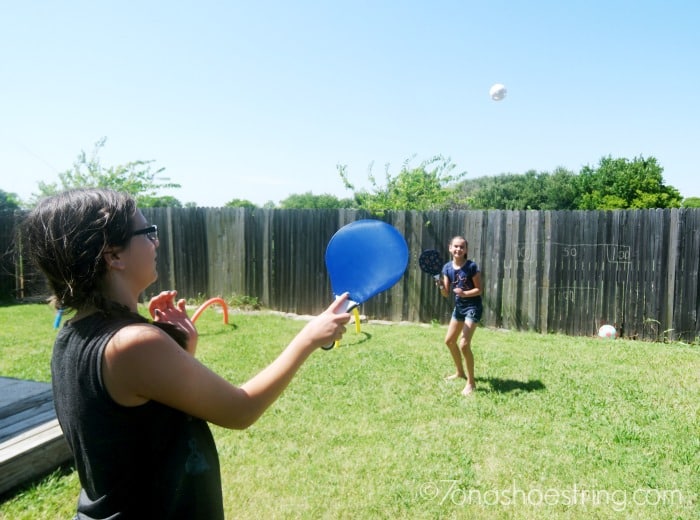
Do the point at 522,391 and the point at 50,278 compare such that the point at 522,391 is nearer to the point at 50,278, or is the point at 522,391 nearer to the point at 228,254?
the point at 50,278

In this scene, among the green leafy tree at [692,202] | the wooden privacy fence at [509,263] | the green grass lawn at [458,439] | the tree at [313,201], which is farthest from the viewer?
the tree at [313,201]

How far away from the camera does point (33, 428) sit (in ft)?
11.6

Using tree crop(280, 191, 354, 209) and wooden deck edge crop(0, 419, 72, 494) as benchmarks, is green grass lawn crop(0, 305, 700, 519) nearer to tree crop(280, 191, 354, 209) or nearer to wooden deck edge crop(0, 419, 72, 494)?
wooden deck edge crop(0, 419, 72, 494)

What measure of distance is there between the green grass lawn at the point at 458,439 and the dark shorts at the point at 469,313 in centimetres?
76

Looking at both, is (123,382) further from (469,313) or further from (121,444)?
(469,313)

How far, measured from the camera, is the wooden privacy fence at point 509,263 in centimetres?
767

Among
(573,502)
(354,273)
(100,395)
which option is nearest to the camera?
(100,395)

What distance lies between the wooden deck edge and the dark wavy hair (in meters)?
2.74

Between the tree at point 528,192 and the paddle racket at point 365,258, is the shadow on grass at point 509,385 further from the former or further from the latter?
the tree at point 528,192

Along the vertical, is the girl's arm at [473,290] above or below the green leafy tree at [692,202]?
below

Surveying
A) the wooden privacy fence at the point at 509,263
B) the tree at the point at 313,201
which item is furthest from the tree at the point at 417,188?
the tree at the point at 313,201

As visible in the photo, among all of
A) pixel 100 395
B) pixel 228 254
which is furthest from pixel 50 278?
pixel 228 254

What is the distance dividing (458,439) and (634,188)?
22289 millimetres

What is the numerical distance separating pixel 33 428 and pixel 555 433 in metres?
4.15
